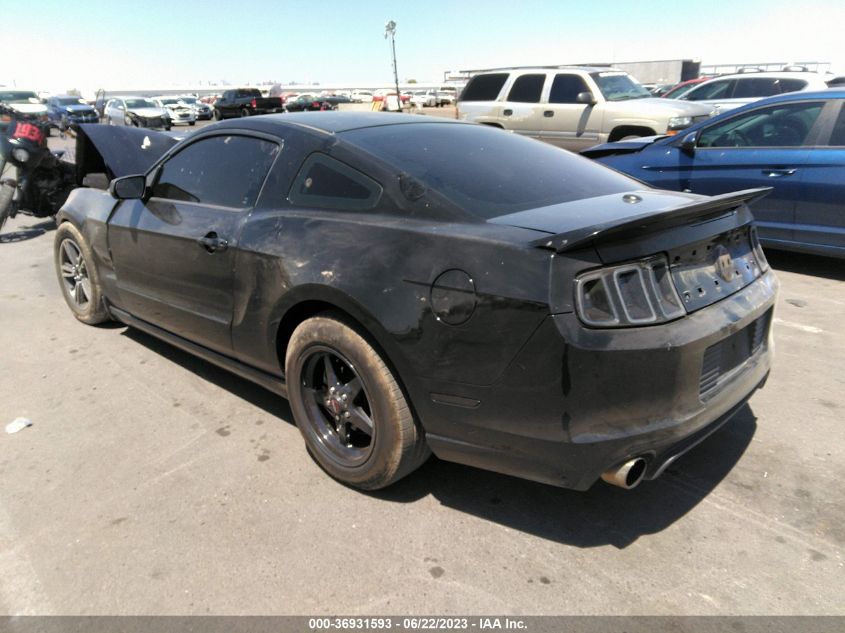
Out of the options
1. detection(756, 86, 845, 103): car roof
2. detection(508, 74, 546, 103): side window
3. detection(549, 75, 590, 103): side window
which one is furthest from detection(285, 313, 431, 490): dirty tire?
detection(508, 74, 546, 103): side window

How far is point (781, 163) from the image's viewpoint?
5680 millimetres

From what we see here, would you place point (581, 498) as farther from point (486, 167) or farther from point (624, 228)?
point (486, 167)

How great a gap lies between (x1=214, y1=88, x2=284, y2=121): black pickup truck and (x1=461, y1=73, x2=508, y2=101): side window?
74.6 feet

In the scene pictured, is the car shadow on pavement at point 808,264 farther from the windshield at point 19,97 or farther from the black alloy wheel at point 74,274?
the windshield at point 19,97

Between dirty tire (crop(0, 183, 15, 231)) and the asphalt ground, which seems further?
dirty tire (crop(0, 183, 15, 231))

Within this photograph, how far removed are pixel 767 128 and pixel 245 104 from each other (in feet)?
105

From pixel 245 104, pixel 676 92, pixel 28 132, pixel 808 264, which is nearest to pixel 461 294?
pixel 808 264

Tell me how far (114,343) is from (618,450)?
4026 mm

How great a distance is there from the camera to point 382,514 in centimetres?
269

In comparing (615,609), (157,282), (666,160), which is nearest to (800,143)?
(666,160)

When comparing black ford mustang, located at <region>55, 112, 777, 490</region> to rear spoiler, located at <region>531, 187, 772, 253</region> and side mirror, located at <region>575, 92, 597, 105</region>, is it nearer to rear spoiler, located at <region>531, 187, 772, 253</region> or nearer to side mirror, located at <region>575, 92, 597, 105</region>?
rear spoiler, located at <region>531, 187, 772, 253</region>

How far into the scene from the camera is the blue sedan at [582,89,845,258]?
17.7 ft

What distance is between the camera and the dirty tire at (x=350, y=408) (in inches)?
99.7

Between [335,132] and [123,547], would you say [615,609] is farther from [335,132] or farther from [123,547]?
[335,132]
